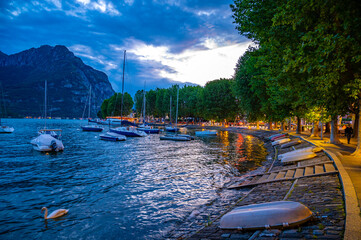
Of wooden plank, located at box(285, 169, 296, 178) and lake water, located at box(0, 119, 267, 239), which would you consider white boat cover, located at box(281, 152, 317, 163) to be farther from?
lake water, located at box(0, 119, 267, 239)

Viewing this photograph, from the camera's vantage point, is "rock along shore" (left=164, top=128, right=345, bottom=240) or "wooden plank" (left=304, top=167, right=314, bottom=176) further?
"wooden plank" (left=304, top=167, right=314, bottom=176)

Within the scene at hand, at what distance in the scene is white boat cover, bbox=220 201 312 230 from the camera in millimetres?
5434

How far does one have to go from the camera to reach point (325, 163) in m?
11.9

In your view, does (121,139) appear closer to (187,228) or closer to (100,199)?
(100,199)

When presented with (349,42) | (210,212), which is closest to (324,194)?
(210,212)

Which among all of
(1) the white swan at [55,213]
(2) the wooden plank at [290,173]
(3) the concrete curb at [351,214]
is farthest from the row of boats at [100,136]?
(3) the concrete curb at [351,214]

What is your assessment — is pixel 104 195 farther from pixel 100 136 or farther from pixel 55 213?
pixel 100 136

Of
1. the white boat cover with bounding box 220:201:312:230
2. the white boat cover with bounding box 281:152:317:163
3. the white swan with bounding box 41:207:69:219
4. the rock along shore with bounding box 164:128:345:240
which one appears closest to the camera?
the rock along shore with bounding box 164:128:345:240

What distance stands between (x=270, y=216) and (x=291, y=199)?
293 centimetres

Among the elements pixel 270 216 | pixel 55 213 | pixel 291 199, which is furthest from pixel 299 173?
pixel 55 213

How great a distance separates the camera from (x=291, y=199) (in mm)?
7875

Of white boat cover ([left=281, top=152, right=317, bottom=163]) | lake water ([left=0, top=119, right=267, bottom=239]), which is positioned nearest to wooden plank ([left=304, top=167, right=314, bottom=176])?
white boat cover ([left=281, top=152, right=317, bottom=163])

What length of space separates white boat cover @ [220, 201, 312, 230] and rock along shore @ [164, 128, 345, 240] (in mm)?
145

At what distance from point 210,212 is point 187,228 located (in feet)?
5.81
